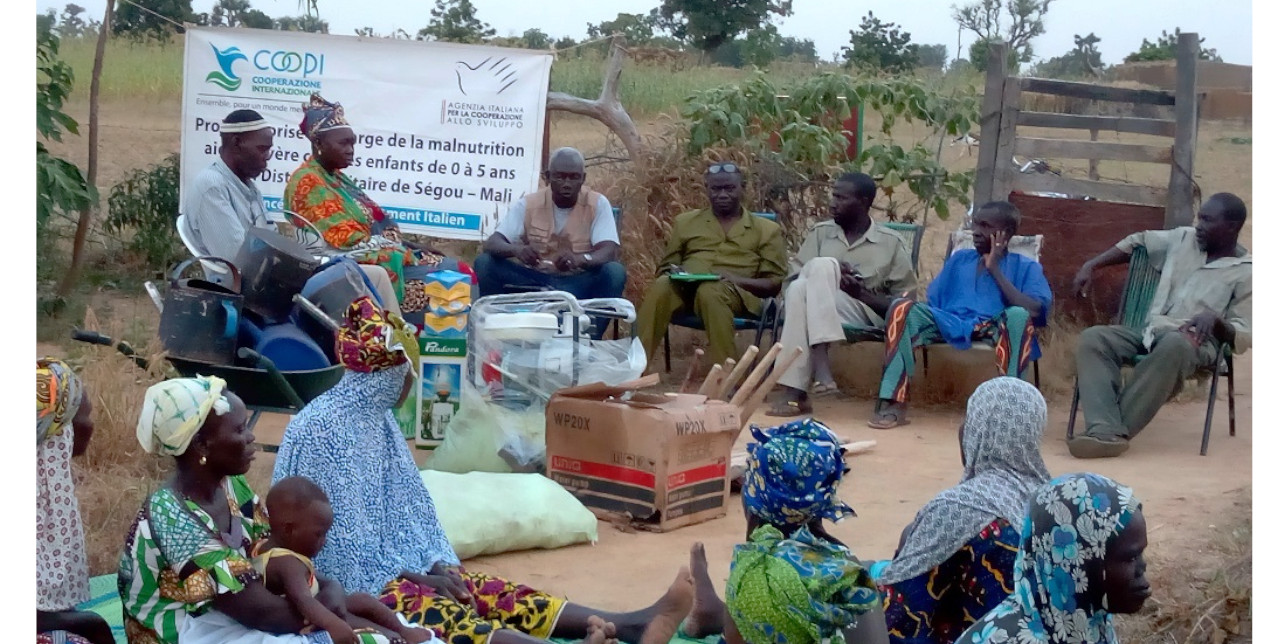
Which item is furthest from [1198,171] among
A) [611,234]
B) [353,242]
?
[353,242]

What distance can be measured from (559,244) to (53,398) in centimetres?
455

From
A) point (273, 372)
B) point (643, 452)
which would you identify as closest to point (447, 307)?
point (273, 372)

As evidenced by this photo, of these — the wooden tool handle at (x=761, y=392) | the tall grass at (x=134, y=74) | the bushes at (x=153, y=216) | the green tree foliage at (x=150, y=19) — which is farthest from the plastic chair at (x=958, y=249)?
the green tree foliage at (x=150, y=19)

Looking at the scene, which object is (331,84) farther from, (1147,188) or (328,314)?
(1147,188)

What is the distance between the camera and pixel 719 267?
7969 millimetres

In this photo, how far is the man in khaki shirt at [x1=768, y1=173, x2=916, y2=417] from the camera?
7430mm

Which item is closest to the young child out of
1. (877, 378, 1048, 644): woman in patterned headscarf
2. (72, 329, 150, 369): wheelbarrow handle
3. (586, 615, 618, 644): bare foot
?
(586, 615, 618, 644): bare foot

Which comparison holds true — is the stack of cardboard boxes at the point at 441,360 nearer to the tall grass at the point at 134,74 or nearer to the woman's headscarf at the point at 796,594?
the woman's headscarf at the point at 796,594

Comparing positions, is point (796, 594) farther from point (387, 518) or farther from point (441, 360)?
point (441, 360)

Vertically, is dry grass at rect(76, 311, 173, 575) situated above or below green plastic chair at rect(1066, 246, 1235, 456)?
below

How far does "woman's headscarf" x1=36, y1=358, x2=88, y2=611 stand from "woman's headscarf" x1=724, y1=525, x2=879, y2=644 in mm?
1692

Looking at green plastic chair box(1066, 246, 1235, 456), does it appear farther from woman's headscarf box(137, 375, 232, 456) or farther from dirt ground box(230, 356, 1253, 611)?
woman's headscarf box(137, 375, 232, 456)

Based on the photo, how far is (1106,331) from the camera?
273 inches

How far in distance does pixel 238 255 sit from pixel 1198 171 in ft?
51.0
